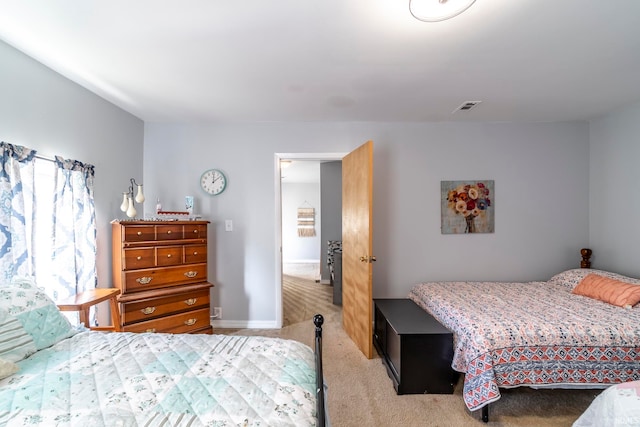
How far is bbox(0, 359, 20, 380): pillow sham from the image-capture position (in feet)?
3.62

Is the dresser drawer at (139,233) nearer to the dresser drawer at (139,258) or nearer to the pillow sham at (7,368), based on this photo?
the dresser drawer at (139,258)

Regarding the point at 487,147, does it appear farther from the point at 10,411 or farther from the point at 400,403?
the point at 10,411

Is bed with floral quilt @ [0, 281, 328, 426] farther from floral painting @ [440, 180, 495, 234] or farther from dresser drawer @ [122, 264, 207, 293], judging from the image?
floral painting @ [440, 180, 495, 234]

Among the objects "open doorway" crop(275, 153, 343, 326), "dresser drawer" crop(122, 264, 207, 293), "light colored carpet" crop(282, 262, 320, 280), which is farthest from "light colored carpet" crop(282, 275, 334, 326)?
"dresser drawer" crop(122, 264, 207, 293)

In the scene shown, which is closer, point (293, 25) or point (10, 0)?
point (10, 0)

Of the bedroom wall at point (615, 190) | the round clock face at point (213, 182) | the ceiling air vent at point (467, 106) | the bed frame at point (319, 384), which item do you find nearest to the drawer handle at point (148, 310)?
the round clock face at point (213, 182)

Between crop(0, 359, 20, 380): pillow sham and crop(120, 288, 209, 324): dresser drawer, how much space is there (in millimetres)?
1323

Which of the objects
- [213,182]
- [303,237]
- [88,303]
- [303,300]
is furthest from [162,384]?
[303,237]

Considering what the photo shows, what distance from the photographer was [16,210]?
1794 mm

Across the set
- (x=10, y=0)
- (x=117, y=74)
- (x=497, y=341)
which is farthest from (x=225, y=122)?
(x=497, y=341)

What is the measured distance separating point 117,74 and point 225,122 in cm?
121

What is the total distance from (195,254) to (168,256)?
25 centimetres

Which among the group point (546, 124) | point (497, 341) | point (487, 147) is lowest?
point (497, 341)

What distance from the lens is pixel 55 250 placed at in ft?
7.08
